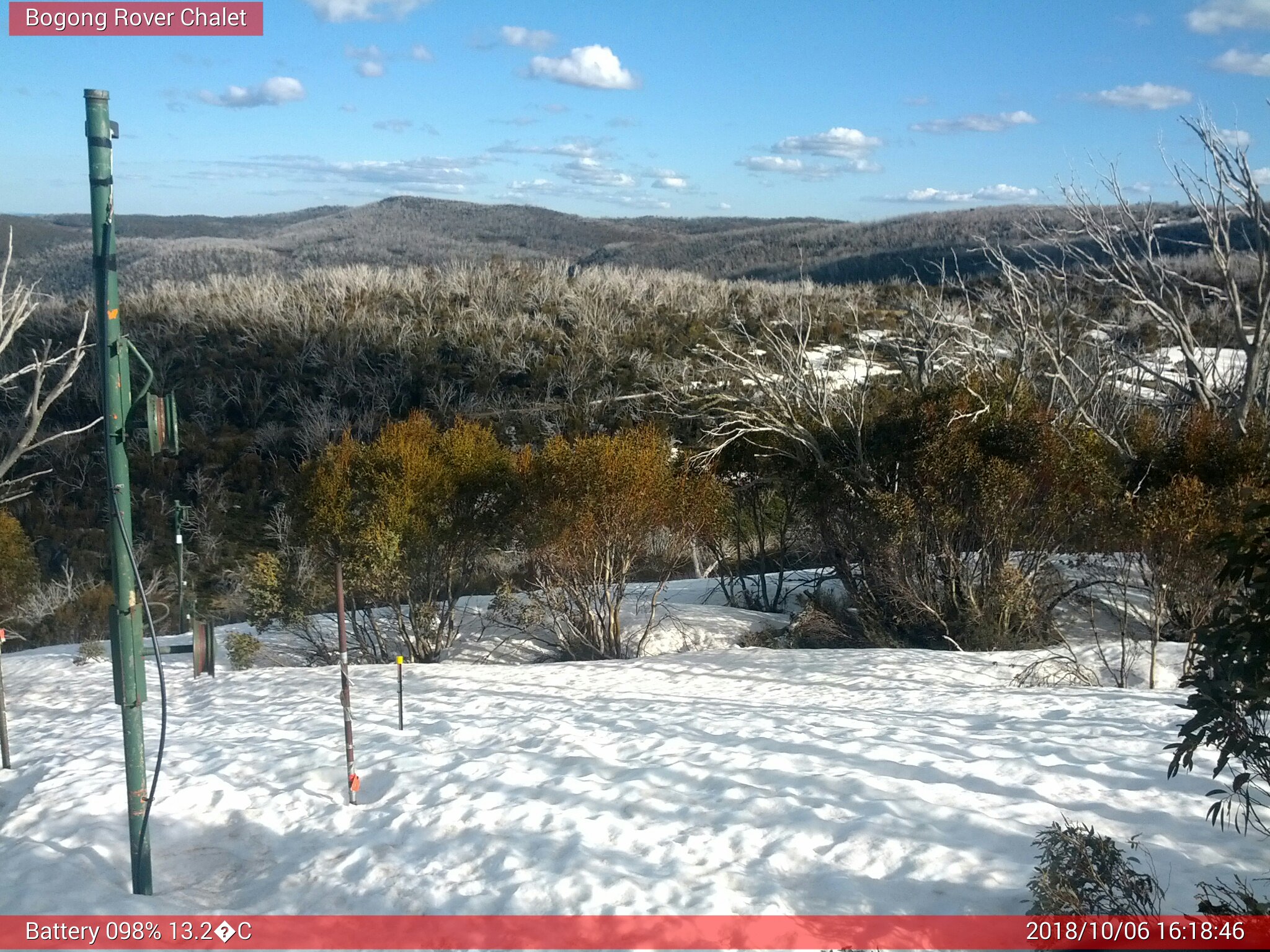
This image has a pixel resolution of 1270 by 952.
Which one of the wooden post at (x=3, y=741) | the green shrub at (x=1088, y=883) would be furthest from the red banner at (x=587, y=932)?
the wooden post at (x=3, y=741)

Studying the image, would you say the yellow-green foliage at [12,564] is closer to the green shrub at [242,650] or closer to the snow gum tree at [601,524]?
the green shrub at [242,650]

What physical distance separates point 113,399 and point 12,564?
14.8 meters

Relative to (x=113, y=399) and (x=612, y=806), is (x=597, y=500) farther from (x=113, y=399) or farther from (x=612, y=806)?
(x=113, y=399)

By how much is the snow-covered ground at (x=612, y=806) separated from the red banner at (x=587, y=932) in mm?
112

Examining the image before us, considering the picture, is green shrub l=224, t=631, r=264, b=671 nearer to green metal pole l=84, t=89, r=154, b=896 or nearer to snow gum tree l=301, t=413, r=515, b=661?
snow gum tree l=301, t=413, r=515, b=661

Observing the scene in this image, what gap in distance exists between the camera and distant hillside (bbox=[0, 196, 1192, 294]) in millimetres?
62875

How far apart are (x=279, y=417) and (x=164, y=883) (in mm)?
29108

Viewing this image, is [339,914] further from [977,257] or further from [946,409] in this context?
[977,257]

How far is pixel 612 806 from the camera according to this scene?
19.5ft

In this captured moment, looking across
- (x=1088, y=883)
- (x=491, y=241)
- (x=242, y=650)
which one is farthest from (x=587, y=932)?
(x=491, y=241)

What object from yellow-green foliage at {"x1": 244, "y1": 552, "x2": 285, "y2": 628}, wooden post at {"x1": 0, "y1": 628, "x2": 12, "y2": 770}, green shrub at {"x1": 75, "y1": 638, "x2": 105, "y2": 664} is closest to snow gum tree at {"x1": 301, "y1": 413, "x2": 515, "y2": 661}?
yellow-green foliage at {"x1": 244, "y1": 552, "x2": 285, "y2": 628}

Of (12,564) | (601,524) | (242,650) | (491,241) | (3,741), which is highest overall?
(491,241)

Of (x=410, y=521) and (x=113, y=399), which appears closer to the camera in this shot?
(x=113, y=399)

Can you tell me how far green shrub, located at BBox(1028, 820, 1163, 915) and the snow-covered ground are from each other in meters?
0.31
